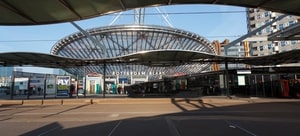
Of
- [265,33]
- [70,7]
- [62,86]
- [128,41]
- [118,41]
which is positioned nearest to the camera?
[70,7]

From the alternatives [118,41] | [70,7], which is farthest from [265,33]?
[70,7]

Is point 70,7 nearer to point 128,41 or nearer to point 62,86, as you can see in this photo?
point 62,86

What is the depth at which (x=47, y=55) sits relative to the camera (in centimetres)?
2875

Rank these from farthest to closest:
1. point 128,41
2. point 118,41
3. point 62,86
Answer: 1. point 128,41
2. point 118,41
3. point 62,86

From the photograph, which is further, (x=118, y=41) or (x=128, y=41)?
(x=128, y=41)

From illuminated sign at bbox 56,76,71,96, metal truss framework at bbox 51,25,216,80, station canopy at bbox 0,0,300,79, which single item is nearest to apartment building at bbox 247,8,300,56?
station canopy at bbox 0,0,300,79

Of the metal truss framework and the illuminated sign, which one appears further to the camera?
the metal truss framework

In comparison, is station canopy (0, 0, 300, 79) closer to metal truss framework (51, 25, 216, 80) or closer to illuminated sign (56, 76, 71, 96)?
metal truss framework (51, 25, 216, 80)

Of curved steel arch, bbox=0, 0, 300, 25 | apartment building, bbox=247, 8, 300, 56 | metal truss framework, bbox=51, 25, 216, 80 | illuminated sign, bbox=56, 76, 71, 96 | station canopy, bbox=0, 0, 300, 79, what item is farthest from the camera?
apartment building, bbox=247, 8, 300, 56

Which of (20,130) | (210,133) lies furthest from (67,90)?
(210,133)

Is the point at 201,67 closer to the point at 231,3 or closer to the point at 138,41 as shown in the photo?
the point at 138,41

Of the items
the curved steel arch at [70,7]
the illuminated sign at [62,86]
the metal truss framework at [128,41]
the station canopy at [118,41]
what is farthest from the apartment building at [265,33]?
the curved steel arch at [70,7]

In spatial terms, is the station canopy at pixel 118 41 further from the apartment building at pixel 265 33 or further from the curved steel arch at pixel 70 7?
the apartment building at pixel 265 33

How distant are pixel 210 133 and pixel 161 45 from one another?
7027 cm
